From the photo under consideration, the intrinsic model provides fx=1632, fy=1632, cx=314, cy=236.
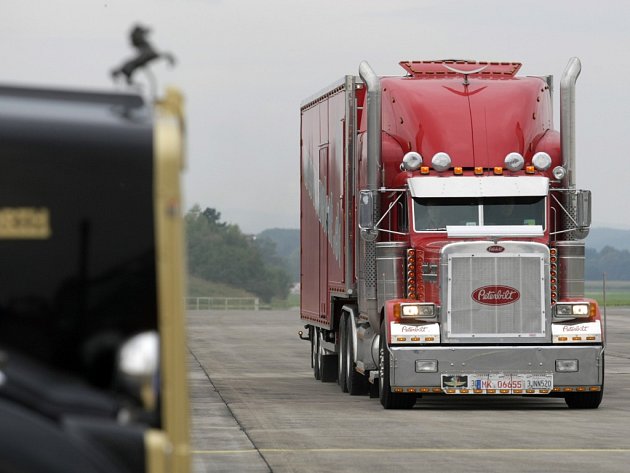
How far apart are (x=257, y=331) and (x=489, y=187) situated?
38401 mm

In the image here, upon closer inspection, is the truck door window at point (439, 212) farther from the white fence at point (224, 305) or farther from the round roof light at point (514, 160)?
the white fence at point (224, 305)

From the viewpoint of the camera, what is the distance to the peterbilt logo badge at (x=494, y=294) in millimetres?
21891

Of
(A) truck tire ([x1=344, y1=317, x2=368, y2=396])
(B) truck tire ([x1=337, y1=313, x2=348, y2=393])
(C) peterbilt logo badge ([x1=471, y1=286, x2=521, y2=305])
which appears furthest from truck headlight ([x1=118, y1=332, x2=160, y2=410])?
(B) truck tire ([x1=337, y1=313, x2=348, y2=393])

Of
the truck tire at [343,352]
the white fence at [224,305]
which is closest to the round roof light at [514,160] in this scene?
the truck tire at [343,352]

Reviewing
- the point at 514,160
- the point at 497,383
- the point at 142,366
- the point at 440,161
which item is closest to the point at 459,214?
the point at 440,161

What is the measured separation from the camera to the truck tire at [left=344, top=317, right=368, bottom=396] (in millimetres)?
24469

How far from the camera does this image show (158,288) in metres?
6.27

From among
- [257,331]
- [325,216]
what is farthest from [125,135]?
[257,331]

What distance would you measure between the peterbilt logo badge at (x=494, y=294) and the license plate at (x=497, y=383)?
3.21 ft

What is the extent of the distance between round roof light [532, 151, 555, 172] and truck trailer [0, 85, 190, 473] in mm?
16471

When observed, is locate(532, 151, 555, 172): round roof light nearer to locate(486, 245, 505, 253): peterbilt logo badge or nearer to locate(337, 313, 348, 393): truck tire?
locate(486, 245, 505, 253): peterbilt logo badge

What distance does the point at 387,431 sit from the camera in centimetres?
1862

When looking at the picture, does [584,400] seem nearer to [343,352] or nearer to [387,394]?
[387,394]

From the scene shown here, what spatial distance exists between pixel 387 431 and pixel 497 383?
11.7 ft
